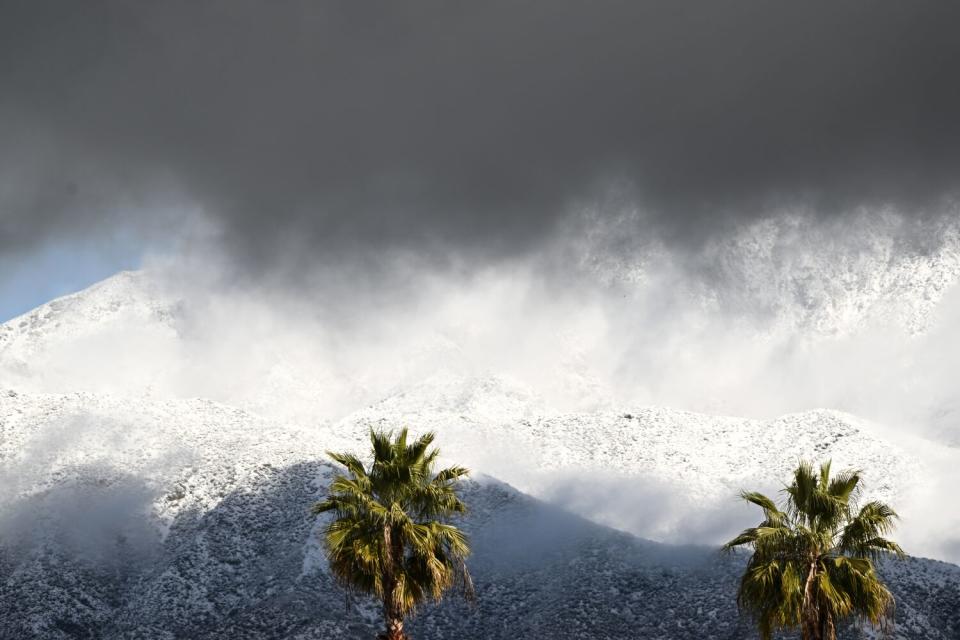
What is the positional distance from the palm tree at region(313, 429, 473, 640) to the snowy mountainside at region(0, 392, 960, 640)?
39.6 metres

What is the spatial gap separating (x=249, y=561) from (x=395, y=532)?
53334mm

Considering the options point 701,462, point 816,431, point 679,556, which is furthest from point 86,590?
point 816,431

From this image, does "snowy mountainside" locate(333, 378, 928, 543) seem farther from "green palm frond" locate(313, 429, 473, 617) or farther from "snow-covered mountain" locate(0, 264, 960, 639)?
"green palm frond" locate(313, 429, 473, 617)

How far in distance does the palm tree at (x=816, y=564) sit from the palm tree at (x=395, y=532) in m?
5.88

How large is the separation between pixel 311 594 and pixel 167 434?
34060 millimetres

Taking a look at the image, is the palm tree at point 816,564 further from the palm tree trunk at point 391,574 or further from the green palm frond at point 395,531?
the palm tree trunk at point 391,574

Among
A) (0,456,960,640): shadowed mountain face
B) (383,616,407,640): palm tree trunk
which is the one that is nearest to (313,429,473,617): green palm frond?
(383,616,407,640): palm tree trunk

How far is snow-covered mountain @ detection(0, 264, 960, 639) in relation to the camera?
60.2 m

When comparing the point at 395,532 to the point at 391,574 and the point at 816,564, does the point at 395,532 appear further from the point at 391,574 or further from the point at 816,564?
the point at 816,564

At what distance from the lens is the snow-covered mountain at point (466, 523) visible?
6025 centimetres

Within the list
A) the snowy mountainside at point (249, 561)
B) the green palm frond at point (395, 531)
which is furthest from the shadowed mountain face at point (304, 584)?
the green palm frond at point (395, 531)

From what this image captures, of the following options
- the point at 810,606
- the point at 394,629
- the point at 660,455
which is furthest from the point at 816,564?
the point at 660,455

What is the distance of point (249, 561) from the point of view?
68.6m

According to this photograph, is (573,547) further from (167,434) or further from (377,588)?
(377,588)
